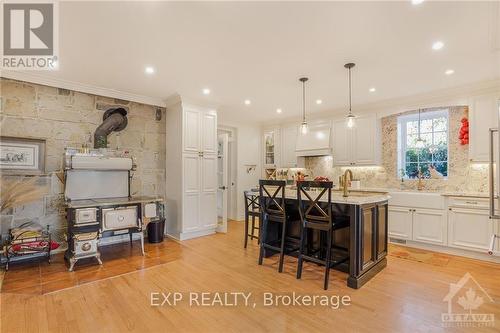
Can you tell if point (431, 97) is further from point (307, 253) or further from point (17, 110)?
point (17, 110)

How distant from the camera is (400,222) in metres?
4.21

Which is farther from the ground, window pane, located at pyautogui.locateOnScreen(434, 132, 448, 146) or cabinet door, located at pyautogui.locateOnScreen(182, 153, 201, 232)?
window pane, located at pyautogui.locateOnScreen(434, 132, 448, 146)

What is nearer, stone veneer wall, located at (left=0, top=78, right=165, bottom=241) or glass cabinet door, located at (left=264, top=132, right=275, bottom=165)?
stone veneer wall, located at (left=0, top=78, right=165, bottom=241)

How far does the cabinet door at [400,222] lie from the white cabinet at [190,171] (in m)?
3.20

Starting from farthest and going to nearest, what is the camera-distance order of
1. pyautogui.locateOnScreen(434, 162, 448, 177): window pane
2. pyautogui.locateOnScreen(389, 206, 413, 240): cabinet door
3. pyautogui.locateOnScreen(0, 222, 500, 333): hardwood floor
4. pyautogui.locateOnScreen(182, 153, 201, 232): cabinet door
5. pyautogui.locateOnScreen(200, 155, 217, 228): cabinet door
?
pyautogui.locateOnScreen(200, 155, 217, 228): cabinet door, pyautogui.locateOnScreen(182, 153, 201, 232): cabinet door, pyautogui.locateOnScreen(434, 162, 448, 177): window pane, pyautogui.locateOnScreen(389, 206, 413, 240): cabinet door, pyautogui.locateOnScreen(0, 222, 500, 333): hardwood floor

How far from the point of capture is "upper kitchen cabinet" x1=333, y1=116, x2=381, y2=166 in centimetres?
481

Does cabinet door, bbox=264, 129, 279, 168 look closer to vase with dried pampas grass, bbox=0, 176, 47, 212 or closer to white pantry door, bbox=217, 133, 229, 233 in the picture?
white pantry door, bbox=217, 133, 229, 233

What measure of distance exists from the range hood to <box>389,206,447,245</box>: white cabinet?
5.81 feet

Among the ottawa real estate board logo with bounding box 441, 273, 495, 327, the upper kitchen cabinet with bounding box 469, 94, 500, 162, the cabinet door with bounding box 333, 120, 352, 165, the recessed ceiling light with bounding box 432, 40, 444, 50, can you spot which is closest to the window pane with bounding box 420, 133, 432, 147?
the upper kitchen cabinet with bounding box 469, 94, 500, 162

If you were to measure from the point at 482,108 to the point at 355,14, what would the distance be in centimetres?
303

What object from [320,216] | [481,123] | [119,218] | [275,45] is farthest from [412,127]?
[119,218]

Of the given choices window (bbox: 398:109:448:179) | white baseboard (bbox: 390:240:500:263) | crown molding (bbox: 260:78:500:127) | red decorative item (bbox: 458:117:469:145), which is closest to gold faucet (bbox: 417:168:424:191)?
window (bbox: 398:109:448:179)

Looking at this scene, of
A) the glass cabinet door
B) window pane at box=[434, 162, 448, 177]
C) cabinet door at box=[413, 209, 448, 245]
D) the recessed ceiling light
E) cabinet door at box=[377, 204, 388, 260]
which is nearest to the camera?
the recessed ceiling light

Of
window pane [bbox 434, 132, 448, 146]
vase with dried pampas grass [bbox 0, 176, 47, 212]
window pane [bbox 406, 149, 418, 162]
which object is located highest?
window pane [bbox 434, 132, 448, 146]
